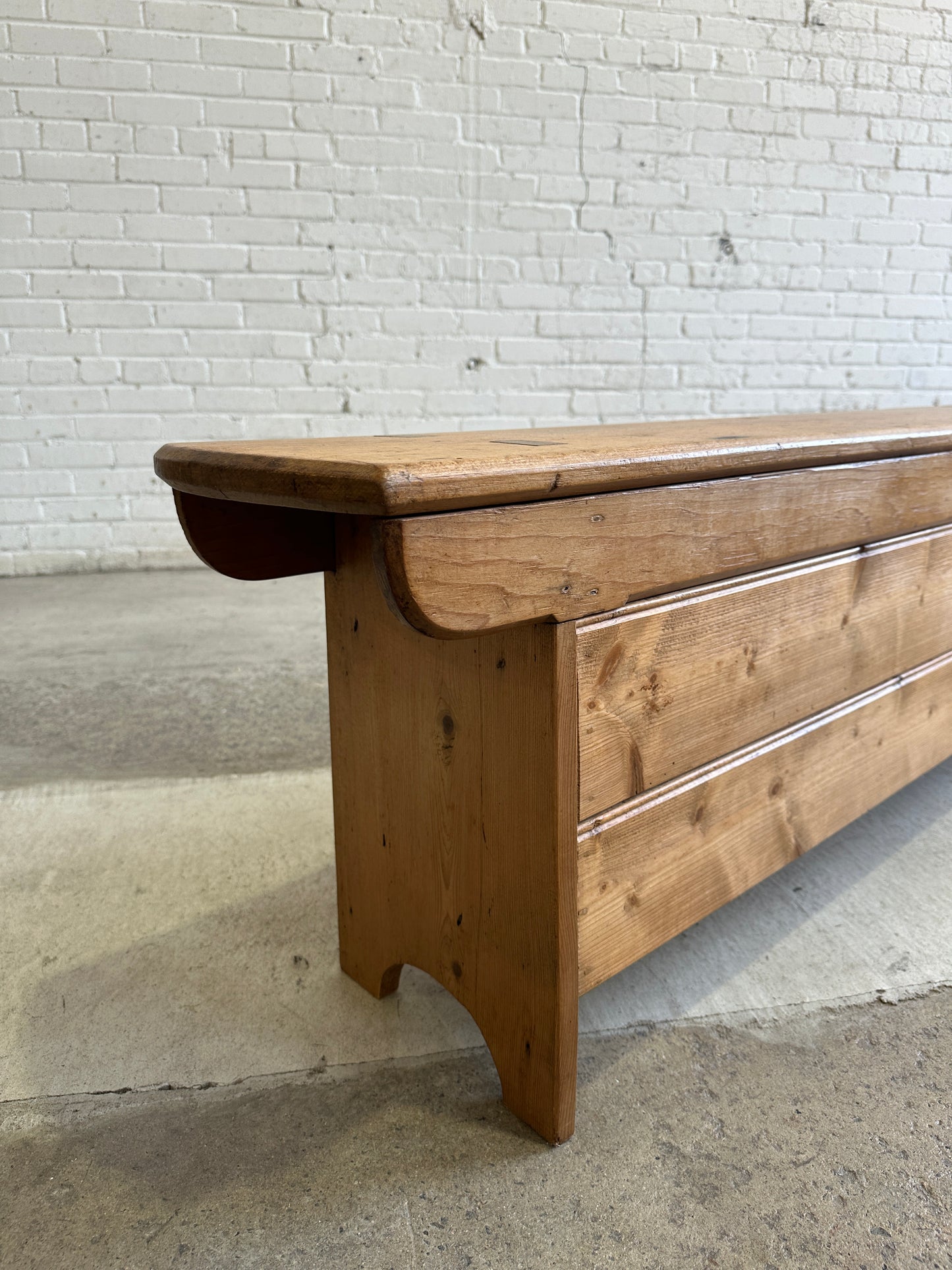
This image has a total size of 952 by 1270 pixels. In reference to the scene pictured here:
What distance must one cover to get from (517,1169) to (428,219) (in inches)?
123

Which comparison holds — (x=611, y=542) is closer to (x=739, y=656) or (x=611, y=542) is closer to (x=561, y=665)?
(x=561, y=665)

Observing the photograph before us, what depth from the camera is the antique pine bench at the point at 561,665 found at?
2.53ft

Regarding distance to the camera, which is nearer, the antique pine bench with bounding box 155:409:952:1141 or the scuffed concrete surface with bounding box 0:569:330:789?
the antique pine bench with bounding box 155:409:952:1141

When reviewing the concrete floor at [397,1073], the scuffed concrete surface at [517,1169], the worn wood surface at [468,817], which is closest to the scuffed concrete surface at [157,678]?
the concrete floor at [397,1073]

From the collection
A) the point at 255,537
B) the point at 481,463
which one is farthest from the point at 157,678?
the point at 481,463

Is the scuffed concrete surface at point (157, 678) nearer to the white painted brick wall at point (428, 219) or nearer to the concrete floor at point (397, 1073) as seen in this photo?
the concrete floor at point (397, 1073)

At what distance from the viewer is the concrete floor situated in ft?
2.73

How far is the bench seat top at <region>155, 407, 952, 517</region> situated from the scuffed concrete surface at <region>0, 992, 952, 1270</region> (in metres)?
0.63

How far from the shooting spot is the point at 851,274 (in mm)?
3768

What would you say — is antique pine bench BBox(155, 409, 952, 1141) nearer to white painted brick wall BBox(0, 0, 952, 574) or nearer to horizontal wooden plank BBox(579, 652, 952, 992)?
horizontal wooden plank BBox(579, 652, 952, 992)

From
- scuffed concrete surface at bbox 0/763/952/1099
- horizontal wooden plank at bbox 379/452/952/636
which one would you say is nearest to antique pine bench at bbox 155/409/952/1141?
horizontal wooden plank at bbox 379/452/952/636

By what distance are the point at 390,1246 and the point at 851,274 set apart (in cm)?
389

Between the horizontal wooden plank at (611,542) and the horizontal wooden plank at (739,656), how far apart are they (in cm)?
3

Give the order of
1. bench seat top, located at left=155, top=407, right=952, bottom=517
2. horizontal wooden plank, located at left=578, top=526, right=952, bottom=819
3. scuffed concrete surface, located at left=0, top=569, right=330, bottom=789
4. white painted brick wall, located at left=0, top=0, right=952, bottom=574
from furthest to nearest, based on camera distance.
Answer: white painted brick wall, located at left=0, top=0, right=952, bottom=574
scuffed concrete surface, located at left=0, top=569, right=330, bottom=789
horizontal wooden plank, located at left=578, top=526, right=952, bottom=819
bench seat top, located at left=155, top=407, right=952, bottom=517
